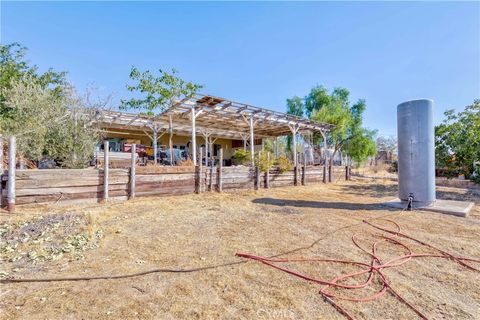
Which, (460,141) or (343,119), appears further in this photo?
(343,119)

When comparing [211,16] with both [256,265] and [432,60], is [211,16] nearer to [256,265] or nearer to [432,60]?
[432,60]

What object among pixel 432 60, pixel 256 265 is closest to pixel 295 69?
pixel 432 60

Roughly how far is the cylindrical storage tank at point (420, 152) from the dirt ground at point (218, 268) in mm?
966

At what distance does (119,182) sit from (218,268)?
15.1ft

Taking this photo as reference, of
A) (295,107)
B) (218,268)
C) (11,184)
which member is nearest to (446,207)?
(218,268)

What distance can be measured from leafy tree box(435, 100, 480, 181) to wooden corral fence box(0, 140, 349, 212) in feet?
24.3

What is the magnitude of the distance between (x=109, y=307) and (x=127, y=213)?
343 cm

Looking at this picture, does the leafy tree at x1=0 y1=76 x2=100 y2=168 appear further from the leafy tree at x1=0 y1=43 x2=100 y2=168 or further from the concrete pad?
the concrete pad

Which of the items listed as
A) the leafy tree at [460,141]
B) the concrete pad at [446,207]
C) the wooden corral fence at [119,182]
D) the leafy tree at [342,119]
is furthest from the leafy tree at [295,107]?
the concrete pad at [446,207]

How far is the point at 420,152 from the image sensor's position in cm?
578

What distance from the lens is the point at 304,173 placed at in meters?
11.1

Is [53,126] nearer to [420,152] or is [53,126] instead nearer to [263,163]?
[263,163]

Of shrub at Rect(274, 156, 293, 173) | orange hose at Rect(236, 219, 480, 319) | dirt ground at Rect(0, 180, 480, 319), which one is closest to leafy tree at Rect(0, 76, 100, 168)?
dirt ground at Rect(0, 180, 480, 319)

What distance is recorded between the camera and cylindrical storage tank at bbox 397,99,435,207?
18.9 feet
